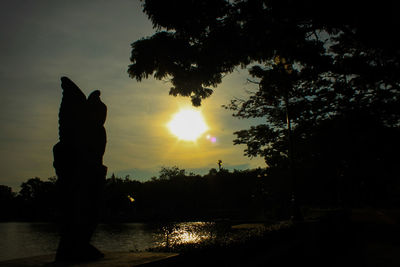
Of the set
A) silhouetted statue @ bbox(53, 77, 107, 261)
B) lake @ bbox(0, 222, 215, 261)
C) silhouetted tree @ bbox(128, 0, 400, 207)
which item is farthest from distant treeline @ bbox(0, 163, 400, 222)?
silhouetted statue @ bbox(53, 77, 107, 261)

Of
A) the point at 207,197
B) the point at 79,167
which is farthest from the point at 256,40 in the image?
the point at 207,197

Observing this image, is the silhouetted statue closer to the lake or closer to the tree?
the tree

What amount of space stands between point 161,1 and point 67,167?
4.52 metres

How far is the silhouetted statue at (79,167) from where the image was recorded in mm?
7195

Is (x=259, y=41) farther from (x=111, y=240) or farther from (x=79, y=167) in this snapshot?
(x=111, y=240)

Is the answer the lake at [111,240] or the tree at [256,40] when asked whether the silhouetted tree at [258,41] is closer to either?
the tree at [256,40]

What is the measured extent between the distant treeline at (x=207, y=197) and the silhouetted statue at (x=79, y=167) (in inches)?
1505

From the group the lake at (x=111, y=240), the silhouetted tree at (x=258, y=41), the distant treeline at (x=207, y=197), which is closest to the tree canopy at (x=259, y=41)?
the silhouetted tree at (x=258, y=41)

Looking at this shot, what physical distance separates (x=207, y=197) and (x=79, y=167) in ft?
253

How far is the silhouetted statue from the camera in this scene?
7195mm

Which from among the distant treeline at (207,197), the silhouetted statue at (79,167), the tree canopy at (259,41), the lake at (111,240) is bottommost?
the lake at (111,240)

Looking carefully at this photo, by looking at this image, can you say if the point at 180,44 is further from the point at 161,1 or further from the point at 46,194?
the point at 46,194

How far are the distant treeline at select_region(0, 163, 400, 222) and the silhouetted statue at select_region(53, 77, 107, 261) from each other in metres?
38.2

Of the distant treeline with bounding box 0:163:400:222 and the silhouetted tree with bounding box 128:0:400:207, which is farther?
the distant treeline with bounding box 0:163:400:222
